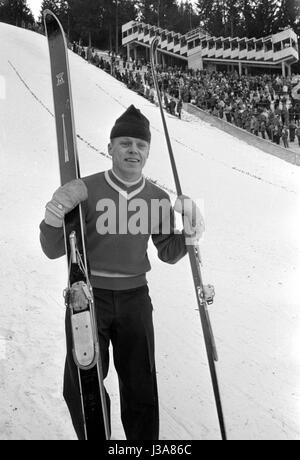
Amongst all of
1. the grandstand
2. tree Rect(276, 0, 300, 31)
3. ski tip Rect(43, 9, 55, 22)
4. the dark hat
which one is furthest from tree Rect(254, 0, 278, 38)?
the dark hat

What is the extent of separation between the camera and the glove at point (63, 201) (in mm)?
2029

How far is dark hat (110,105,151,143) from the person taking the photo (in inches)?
89.4

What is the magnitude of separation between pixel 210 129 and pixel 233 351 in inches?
639

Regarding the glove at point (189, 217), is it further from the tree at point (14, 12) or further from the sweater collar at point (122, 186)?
the tree at point (14, 12)

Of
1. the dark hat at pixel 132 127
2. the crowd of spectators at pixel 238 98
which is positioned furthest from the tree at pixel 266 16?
the dark hat at pixel 132 127

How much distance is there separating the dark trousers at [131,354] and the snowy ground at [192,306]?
56cm

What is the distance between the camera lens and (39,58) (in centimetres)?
2422

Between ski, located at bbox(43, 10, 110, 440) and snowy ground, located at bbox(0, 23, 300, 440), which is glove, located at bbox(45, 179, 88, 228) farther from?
snowy ground, located at bbox(0, 23, 300, 440)

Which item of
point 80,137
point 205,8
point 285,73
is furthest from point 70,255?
point 205,8

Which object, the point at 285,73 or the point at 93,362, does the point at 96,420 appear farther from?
the point at 285,73

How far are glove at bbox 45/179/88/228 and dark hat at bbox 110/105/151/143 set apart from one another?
1.17ft
